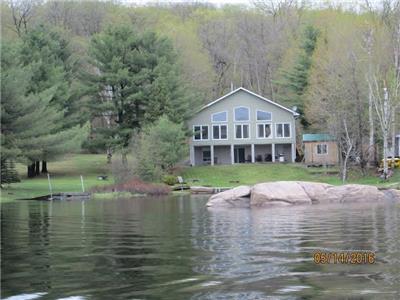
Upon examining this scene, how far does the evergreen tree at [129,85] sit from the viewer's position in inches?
2212

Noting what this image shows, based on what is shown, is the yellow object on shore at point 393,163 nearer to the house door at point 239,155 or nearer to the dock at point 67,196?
the house door at point 239,155

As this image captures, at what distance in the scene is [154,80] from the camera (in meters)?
57.6

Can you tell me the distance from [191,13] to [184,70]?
1891 centimetres

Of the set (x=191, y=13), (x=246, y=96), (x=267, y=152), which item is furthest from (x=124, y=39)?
(x=191, y=13)

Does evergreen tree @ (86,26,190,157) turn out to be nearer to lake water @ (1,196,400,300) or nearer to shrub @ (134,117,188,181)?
shrub @ (134,117,188,181)

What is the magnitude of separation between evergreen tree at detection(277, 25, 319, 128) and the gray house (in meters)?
4.89

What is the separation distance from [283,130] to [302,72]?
22.8 ft

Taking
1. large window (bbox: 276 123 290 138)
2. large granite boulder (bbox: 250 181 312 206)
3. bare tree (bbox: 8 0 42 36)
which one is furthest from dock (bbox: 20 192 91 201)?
bare tree (bbox: 8 0 42 36)

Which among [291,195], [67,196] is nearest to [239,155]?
[67,196]

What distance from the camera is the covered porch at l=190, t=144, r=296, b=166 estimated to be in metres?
61.7

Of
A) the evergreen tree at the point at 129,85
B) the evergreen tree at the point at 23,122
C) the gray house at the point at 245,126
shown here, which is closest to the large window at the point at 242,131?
the gray house at the point at 245,126

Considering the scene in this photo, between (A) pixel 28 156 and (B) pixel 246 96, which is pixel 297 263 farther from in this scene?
(B) pixel 246 96

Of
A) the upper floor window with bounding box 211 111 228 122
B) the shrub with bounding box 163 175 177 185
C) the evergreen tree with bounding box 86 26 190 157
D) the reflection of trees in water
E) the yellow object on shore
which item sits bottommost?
the reflection of trees in water
